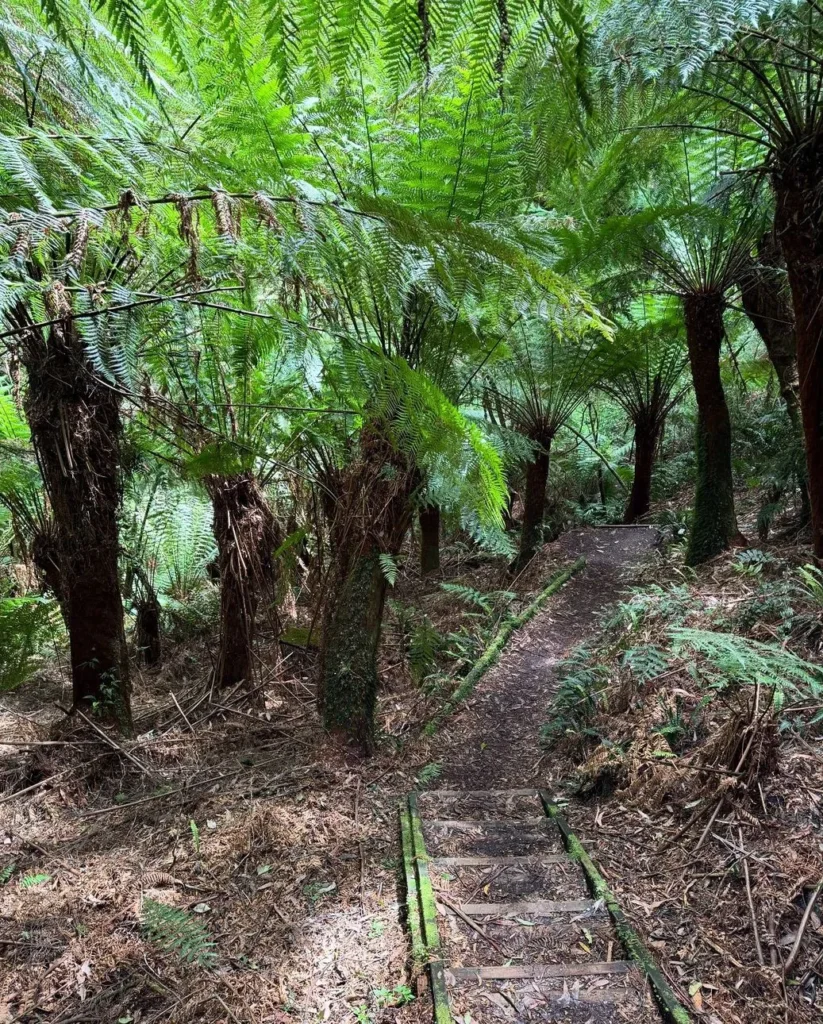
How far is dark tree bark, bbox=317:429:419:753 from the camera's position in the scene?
3248 millimetres

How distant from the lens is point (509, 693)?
4238 mm

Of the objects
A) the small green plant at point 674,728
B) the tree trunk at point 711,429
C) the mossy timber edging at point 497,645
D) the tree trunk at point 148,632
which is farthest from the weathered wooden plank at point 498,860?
the tree trunk at point 148,632

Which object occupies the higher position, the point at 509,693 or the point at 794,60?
the point at 794,60

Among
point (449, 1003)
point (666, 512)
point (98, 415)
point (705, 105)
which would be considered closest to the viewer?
point (449, 1003)

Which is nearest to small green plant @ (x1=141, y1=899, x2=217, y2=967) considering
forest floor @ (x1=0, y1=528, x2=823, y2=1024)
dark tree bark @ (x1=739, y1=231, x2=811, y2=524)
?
forest floor @ (x1=0, y1=528, x2=823, y2=1024)

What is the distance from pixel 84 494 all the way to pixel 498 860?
8.33 ft

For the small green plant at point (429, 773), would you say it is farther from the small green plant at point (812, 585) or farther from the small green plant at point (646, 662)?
the small green plant at point (812, 585)

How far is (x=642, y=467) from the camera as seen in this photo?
812cm

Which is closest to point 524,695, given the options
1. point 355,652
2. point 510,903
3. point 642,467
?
point 355,652

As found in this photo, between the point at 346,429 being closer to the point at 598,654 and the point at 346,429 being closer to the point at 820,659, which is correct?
the point at 598,654

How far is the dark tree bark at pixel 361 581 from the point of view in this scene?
3.25 metres

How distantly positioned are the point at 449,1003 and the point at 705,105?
462 centimetres

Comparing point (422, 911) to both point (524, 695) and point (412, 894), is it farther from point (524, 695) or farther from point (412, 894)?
point (524, 695)

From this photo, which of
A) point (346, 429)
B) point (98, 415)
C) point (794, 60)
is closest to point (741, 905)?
point (346, 429)
